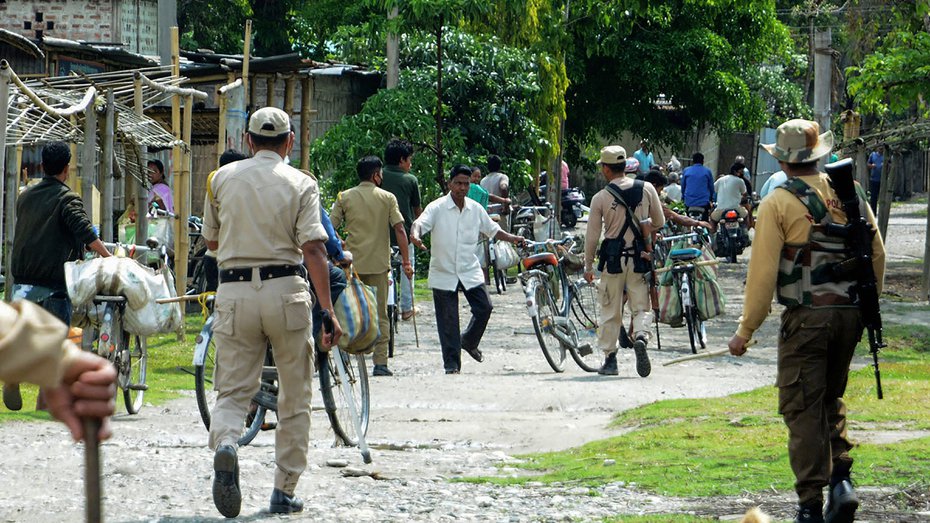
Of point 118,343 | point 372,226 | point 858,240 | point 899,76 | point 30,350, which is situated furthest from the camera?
point 899,76

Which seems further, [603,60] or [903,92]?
[603,60]

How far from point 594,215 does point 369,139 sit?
10.2m

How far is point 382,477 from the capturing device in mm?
9102

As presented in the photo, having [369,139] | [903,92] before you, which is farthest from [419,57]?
[903,92]

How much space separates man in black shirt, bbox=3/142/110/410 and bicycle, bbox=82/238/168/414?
509 mm

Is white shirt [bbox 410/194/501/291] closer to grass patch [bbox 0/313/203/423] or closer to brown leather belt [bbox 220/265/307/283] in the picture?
grass patch [bbox 0/313/203/423]

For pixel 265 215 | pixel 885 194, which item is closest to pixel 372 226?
pixel 265 215

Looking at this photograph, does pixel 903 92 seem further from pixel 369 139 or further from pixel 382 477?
pixel 382 477

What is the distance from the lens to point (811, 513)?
7.39 m

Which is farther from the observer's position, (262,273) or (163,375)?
(163,375)

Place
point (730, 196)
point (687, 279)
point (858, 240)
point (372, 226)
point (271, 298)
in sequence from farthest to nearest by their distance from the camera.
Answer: point (730, 196)
point (687, 279)
point (372, 226)
point (271, 298)
point (858, 240)

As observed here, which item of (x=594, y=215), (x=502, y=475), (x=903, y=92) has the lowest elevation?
(x=502, y=475)

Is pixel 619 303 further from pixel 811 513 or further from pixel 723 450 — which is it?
pixel 811 513

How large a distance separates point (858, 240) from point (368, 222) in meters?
7.12
